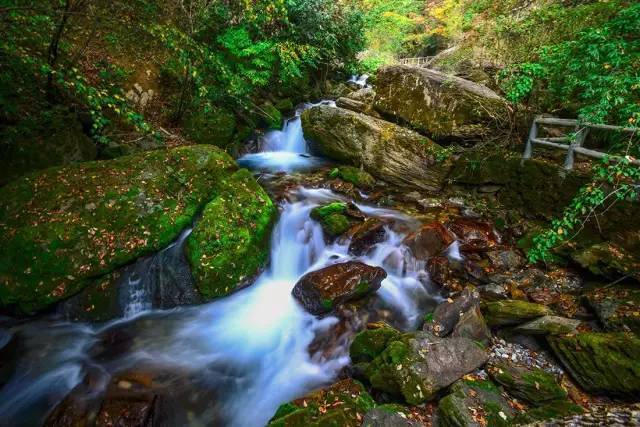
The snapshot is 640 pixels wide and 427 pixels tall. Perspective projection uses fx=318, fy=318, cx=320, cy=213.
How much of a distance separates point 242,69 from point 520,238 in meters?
8.05

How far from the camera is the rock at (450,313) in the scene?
171 inches

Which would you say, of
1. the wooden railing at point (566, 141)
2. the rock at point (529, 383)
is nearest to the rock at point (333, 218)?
the rock at point (529, 383)

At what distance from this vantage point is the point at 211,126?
8.84 metres

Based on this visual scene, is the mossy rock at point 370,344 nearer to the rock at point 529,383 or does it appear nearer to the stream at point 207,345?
the stream at point 207,345

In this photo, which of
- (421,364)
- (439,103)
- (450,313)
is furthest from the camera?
(439,103)

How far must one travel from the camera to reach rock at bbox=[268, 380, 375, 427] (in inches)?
115

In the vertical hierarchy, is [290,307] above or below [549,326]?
below

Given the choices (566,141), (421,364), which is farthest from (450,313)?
(566,141)

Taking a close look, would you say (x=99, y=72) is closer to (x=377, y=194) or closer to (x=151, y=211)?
(x=151, y=211)

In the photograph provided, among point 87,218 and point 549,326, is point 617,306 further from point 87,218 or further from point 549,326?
point 87,218

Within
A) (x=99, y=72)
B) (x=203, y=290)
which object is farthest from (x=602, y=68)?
(x=99, y=72)

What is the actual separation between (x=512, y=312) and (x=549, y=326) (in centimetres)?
43

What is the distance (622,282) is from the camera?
15.4 ft

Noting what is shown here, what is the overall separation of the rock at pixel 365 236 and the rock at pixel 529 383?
2.89 m
